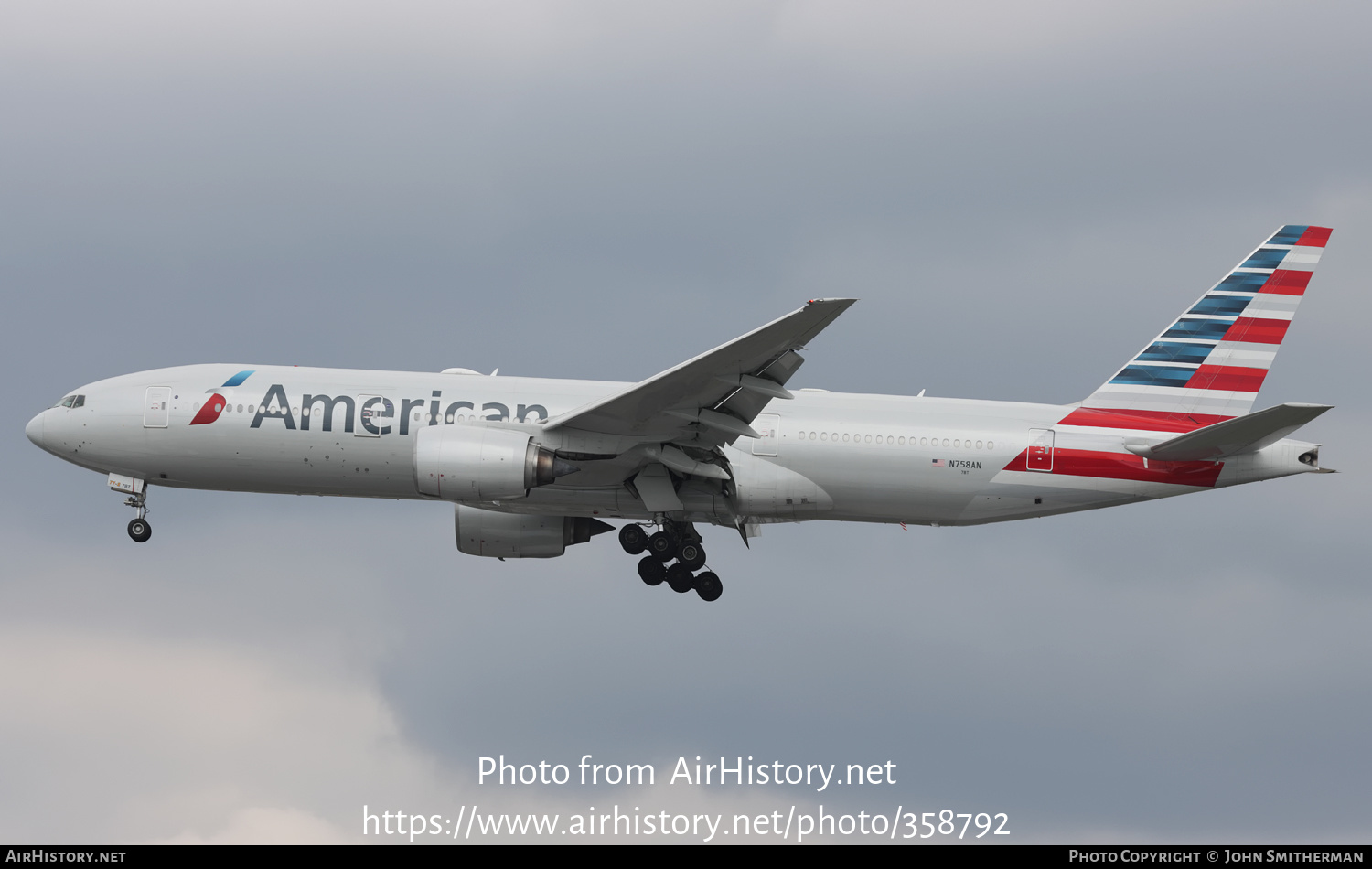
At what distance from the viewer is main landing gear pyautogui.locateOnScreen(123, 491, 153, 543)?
36428 mm

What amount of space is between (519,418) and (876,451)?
8.34m

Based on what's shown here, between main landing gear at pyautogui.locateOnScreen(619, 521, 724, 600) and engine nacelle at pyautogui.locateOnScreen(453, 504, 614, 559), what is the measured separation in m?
1.99

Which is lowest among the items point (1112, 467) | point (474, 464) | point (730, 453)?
point (474, 464)

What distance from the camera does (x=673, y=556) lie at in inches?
1414

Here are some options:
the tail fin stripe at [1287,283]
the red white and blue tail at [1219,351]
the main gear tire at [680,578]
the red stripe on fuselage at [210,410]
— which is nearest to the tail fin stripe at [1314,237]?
the red white and blue tail at [1219,351]

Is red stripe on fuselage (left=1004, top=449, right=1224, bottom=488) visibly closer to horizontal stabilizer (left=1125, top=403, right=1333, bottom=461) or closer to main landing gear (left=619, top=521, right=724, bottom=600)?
horizontal stabilizer (left=1125, top=403, right=1333, bottom=461)

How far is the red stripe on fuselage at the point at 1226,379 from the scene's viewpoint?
120 feet

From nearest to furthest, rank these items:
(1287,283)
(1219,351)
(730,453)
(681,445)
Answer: (681,445)
(730,453)
(1219,351)
(1287,283)

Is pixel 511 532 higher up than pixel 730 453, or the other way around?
pixel 730 453

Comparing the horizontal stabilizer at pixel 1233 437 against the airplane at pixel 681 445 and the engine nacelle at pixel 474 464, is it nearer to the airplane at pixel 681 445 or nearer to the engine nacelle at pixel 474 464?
the airplane at pixel 681 445

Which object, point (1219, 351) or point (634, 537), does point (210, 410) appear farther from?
point (1219, 351)

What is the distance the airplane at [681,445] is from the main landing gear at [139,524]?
7cm

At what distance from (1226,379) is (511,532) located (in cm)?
1825

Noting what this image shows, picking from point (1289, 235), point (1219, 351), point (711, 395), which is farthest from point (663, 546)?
point (1289, 235)
